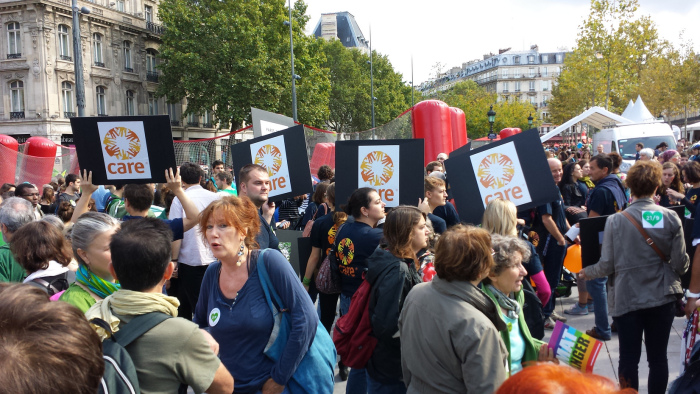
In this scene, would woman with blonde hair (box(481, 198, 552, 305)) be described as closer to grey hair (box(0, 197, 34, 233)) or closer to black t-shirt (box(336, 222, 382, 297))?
black t-shirt (box(336, 222, 382, 297))

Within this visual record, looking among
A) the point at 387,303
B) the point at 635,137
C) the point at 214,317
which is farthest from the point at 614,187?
the point at 635,137

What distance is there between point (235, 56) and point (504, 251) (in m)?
34.6

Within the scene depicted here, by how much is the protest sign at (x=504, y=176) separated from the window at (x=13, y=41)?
3529cm

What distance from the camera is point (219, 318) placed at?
109 inches

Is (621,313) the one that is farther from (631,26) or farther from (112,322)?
(631,26)

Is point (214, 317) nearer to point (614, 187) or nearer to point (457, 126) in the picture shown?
point (614, 187)

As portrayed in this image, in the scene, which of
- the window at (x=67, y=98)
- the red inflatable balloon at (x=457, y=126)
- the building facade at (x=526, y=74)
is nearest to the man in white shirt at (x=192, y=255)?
the red inflatable balloon at (x=457, y=126)

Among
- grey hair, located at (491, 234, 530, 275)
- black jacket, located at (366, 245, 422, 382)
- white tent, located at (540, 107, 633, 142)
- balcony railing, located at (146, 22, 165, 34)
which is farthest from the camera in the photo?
balcony railing, located at (146, 22, 165, 34)

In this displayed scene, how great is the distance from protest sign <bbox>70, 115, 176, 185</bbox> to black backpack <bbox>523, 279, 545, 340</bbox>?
2852 millimetres

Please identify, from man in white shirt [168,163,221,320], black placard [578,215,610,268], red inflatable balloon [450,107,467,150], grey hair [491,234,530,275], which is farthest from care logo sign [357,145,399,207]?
red inflatable balloon [450,107,467,150]

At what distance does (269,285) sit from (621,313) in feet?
8.54

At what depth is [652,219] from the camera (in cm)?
391

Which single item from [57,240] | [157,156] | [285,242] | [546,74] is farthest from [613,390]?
[546,74]

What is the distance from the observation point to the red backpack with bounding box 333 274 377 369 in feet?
11.3
